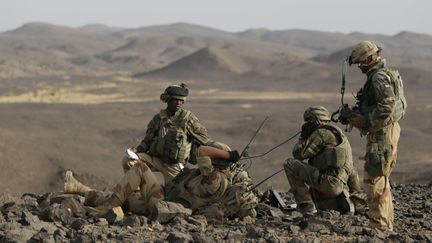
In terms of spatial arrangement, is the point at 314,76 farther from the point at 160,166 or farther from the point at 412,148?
the point at 160,166

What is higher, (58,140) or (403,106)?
(403,106)

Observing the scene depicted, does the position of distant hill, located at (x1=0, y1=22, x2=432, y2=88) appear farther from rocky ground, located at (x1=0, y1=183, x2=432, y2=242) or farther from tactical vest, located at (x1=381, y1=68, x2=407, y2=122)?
tactical vest, located at (x1=381, y1=68, x2=407, y2=122)

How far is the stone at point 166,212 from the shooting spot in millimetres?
6906

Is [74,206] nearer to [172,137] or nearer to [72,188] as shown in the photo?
[72,188]

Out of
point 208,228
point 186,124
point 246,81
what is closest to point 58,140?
point 186,124

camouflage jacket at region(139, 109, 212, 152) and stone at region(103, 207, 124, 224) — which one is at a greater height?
camouflage jacket at region(139, 109, 212, 152)

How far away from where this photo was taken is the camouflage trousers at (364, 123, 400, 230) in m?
6.77

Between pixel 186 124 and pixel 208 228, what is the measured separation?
1.74 metres

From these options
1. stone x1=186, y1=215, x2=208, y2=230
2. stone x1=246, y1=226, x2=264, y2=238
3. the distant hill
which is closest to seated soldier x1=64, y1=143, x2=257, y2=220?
stone x1=186, y1=215, x2=208, y2=230

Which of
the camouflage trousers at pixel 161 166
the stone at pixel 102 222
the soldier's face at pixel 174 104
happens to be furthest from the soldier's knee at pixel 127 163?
the stone at pixel 102 222

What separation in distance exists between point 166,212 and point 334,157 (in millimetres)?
1836

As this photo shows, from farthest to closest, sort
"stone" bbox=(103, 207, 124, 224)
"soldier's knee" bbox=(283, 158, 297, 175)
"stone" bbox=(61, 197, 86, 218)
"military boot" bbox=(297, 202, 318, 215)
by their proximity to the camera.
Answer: "soldier's knee" bbox=(283, 158, 297, 175), "military boot" bbox=(297, 202, 318, 215), "stone" bbox=(61, 197, 86, 218), "stone" bbox=(103, 207, 124, 224)

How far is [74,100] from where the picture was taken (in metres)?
41.7

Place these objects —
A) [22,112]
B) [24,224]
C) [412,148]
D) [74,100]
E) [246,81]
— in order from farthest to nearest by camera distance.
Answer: [246,81], [74,100], [22,112], [412,148], [24,224]
